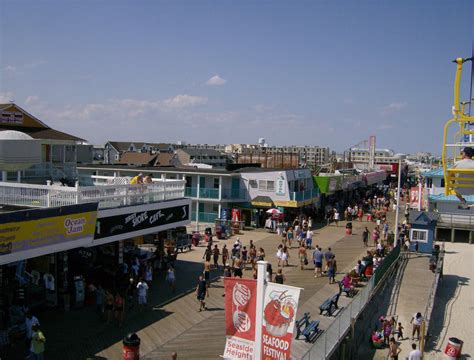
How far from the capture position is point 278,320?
8.20 m

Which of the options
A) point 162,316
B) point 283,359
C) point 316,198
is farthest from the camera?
point 316,198

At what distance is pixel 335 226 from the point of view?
3766 cm

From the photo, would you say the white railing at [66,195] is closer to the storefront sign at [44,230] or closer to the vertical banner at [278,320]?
the storefront sign at [44,230]

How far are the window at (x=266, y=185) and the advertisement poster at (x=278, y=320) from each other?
90.5ft

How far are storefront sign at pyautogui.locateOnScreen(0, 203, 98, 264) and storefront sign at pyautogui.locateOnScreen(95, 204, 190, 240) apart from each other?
80 centimetres

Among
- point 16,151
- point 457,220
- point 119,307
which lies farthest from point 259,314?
point 457,220

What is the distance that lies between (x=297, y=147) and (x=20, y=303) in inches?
7266

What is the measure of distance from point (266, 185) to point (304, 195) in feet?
11.3

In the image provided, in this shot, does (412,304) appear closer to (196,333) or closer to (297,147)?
(196,333)

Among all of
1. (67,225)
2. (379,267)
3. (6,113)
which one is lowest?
(379,267)

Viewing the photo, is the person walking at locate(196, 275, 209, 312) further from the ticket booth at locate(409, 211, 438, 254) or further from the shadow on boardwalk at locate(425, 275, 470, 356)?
the ticket booth at locate(409, 211, 438, 254)

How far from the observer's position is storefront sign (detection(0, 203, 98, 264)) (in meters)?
12.4

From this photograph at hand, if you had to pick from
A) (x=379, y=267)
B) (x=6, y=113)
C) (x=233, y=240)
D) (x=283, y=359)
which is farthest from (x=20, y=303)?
(x=6, y=113)

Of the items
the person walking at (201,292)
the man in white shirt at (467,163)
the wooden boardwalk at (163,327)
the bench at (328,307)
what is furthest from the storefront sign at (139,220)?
the man in white shirt at (467,163)
